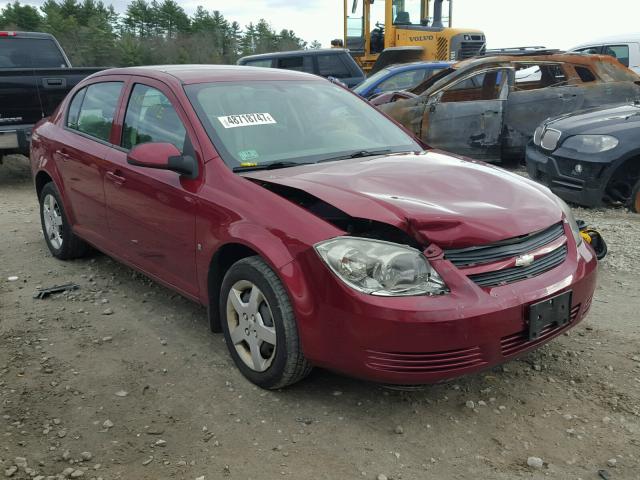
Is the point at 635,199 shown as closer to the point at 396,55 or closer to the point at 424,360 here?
the point at 424,360

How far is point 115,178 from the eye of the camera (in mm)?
4000

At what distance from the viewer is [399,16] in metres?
16.9

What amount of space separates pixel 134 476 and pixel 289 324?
89 cm

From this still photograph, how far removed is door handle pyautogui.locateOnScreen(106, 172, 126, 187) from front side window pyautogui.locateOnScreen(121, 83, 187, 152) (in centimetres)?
20

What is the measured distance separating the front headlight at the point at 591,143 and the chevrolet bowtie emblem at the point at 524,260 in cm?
400

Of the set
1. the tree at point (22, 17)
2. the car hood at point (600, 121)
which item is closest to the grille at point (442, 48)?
the car hood at point (600, 121)

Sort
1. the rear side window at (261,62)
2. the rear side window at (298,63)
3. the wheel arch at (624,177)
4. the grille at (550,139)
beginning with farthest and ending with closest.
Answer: the rear side window at (261,62) → the rear side window at (298,63) → the grille at (550,139) → the wheel arch at (624,177)

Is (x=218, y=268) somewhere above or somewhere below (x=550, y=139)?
below

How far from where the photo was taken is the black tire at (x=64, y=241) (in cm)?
502

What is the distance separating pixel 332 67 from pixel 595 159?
9.37 meters

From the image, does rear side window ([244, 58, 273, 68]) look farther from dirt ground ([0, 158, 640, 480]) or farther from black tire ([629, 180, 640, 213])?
dirt ground ([0, 158, 640, 480])

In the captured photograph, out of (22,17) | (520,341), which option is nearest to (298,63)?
(520,341)

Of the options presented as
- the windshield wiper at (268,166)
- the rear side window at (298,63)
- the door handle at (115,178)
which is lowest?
the door handle at (115,178)

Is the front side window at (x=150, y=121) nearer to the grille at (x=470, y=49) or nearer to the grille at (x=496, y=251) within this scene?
the grille at (x=496, y=251)
